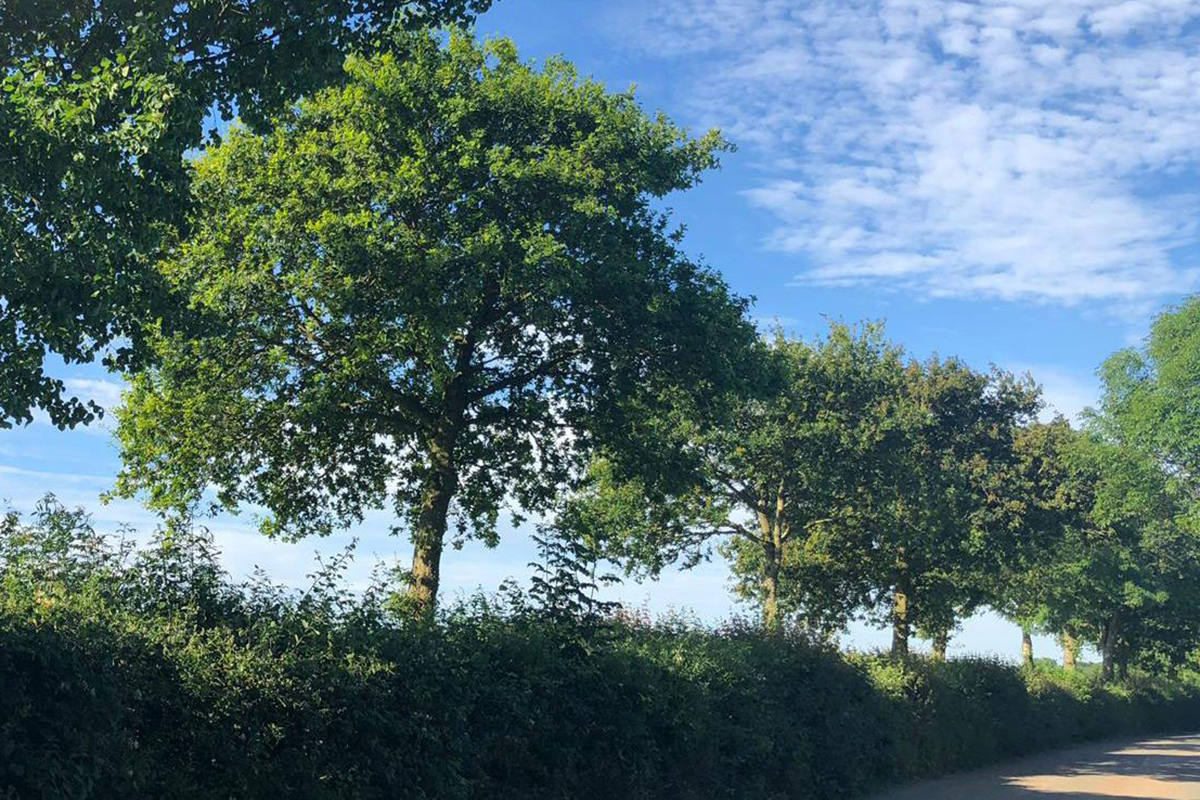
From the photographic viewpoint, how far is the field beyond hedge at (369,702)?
272 inches

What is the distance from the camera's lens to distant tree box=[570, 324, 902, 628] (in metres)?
35.7

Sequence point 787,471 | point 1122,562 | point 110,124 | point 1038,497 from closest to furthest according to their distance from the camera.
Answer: point 110,124 → point 787,471 → point 1038,497 → point 1122,562

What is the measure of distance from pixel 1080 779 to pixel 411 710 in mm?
18566

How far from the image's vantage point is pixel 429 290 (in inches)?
768

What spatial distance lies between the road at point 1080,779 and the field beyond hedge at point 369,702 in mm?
3612

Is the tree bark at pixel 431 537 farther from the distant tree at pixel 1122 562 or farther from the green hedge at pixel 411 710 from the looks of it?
the distant tree at pixel 1122 562

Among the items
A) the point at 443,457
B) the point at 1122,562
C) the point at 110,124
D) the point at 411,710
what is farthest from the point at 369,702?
the point at 1122,562

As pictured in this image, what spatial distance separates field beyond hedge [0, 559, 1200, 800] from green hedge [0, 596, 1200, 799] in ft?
0.06

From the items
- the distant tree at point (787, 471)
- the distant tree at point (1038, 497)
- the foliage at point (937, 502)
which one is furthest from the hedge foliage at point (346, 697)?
the distant tree at point (1038, 497)

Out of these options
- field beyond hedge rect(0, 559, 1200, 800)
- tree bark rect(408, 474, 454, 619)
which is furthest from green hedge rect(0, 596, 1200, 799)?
tree bark rect(408, 474, 454, 619)

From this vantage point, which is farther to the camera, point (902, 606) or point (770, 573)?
point (902, 606)

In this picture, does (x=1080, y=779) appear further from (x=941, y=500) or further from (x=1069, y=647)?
(x=1069, y=647)

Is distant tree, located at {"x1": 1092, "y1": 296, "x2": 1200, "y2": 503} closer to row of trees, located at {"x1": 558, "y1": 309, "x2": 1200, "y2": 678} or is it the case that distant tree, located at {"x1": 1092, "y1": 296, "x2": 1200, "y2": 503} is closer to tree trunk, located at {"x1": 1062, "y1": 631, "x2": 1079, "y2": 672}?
row of trees, located at {"x1": 558, "y1": 309, "x2": 1200, "y2": 678}

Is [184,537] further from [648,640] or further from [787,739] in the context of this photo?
[787,739]
